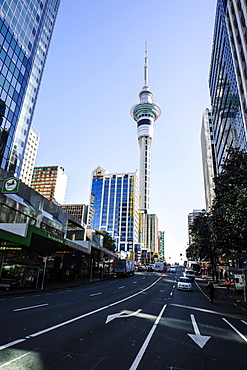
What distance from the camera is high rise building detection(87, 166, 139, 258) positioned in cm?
17225

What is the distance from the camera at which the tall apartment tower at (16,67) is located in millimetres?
43125

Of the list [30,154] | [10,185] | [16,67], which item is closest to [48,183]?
[30,154]

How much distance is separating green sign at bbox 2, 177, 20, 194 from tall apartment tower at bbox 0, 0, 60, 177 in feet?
76.8

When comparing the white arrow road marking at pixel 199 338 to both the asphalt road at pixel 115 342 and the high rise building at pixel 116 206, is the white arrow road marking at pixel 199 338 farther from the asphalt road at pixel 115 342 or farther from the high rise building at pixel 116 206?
the high rise building at pixel 116 206

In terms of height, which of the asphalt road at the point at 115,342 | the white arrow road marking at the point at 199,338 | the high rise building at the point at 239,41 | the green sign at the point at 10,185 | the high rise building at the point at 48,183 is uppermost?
the high rise building at the point at 48,183

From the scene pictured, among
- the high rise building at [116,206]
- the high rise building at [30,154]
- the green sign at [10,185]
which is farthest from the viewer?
the high rise building at [116,206]

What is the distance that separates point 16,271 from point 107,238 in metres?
64.9

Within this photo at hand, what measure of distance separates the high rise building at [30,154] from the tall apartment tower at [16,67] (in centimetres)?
9940

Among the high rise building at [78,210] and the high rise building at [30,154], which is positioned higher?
the high rise building at [30,154]

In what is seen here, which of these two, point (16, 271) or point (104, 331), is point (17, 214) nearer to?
point (16, 271)

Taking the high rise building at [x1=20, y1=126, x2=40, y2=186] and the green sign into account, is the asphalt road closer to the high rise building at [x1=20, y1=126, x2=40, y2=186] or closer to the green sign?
the green sign

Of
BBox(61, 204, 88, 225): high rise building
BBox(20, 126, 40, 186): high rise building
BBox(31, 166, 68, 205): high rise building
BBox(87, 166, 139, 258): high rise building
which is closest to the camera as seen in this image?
BBox(20, 126, 40, 186): high rise building

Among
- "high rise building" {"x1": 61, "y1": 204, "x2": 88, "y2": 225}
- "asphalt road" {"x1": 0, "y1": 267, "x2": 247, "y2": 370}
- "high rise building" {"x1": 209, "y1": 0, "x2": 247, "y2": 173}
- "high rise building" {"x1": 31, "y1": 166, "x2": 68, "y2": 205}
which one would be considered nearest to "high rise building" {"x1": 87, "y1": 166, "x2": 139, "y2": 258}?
"high rise building" {"x1": 61, "y1": 204, "x2": 88, "y2": 225}

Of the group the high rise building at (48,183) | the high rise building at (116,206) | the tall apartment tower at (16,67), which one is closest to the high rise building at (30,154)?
the high rise building at (48,183)
